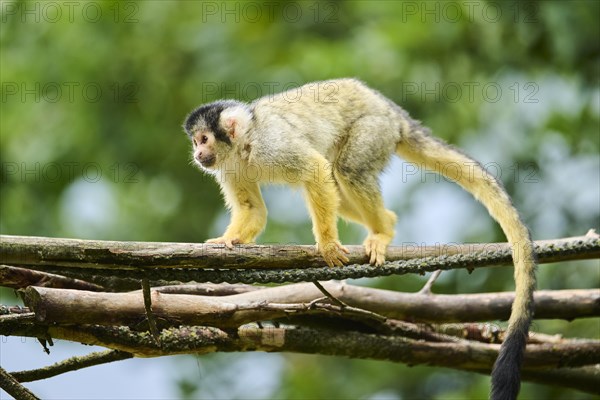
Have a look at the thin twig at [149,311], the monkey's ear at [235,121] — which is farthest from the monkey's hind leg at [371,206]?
the thin twig at [149,311]

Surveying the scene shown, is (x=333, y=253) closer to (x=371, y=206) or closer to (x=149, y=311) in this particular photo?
(x=371, y=206)

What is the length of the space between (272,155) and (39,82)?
5.89 meters

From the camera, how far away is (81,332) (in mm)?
4117

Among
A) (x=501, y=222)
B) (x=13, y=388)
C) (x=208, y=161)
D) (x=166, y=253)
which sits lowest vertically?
(x=13, y=388)

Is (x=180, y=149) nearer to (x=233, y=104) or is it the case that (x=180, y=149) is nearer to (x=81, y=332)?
(x=233, y=104)

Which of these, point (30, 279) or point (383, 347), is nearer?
point (30, 279)

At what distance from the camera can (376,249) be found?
4871 millimetres

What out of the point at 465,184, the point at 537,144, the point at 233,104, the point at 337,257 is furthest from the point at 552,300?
the point at 537,144

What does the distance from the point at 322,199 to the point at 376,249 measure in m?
0.50

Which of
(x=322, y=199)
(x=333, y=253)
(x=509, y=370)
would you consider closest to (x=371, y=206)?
(x=322, y=199)

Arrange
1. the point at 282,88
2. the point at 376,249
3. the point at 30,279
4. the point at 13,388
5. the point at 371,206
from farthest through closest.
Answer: the point at 282,88 < the point at 371,206 < the point at 376,249 < the point at 30,279 < the point at 13,388

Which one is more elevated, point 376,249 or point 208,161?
point 208,161

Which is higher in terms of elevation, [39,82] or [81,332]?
[39,82]

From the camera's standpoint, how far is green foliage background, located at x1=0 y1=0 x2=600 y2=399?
28.0 feet
